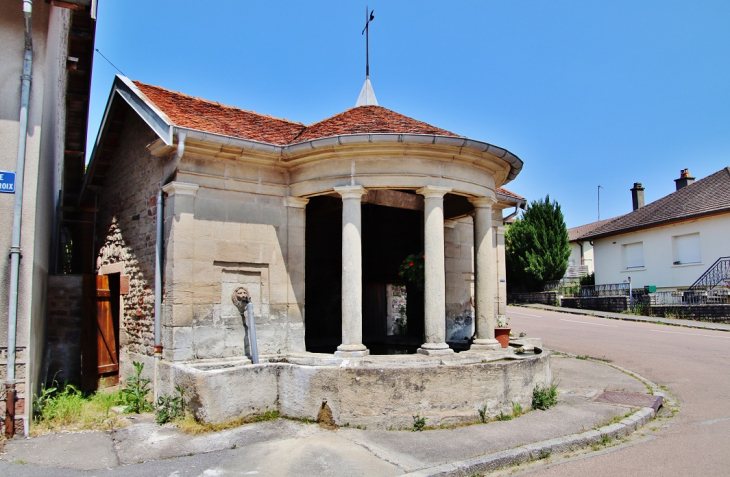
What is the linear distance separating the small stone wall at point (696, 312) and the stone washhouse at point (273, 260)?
12.5 metres

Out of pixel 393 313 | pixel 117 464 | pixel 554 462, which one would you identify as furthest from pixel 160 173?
pixel 393 313

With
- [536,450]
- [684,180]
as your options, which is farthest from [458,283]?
[684,180]

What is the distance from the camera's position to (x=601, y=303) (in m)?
21.5

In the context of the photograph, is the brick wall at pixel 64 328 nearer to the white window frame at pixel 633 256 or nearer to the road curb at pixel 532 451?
the road curb at pixel 532 451

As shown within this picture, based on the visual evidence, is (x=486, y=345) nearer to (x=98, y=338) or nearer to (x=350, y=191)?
(x=350, y=191)

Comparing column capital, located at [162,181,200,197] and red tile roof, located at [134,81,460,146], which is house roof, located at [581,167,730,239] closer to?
red tile roof, located at [134,81,460,146]

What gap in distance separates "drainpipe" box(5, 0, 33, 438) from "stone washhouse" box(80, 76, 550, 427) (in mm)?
1415

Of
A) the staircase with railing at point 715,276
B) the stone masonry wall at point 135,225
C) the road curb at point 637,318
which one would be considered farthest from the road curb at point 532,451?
the staircase with railing at point 715,276

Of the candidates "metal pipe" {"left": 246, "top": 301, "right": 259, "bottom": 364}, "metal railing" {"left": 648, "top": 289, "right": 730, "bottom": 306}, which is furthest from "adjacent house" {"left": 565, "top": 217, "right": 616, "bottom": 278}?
"metal pipe" {"left": 246, "top": 301, "right": 259, "bottom": 364}

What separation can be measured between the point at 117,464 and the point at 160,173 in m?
3.76

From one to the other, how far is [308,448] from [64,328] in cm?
523

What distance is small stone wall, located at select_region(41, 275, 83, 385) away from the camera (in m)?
8.59

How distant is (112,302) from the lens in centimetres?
940

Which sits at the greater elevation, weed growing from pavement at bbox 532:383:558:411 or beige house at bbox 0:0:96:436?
beige house at bbox 0:0:96:436
